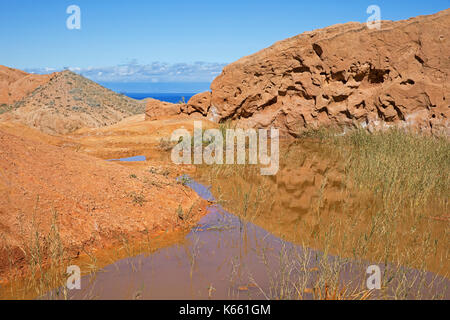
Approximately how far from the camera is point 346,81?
13.4 meters

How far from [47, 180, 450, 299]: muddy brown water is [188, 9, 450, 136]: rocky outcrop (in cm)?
879

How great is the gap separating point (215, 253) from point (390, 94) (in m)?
9.91

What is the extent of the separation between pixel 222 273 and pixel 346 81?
11.0 m

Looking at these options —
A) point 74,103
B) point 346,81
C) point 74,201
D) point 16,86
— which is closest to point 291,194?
point 74,201

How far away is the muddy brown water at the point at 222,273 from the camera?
374 cm

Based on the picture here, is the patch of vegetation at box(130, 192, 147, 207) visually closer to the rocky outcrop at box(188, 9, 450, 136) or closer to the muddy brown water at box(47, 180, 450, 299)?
the muddy brown water at box(47, 180, 450, 299)

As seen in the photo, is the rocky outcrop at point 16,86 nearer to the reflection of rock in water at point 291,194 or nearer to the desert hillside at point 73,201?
the reflection of rock in water at point 291,194

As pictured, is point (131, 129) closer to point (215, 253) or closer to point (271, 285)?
point (215, 253)

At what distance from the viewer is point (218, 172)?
356 inches

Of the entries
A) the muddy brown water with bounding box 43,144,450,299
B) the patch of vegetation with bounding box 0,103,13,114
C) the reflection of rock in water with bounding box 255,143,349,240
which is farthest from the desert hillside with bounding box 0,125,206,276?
the patch of vegetation with bounding box 0,103,13,114

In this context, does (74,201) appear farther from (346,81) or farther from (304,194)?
(346,81)

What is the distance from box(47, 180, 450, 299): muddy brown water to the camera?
147 inches

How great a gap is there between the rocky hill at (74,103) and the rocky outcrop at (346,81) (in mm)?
9612

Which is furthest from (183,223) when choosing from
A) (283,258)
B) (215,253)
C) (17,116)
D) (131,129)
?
(17,116)
